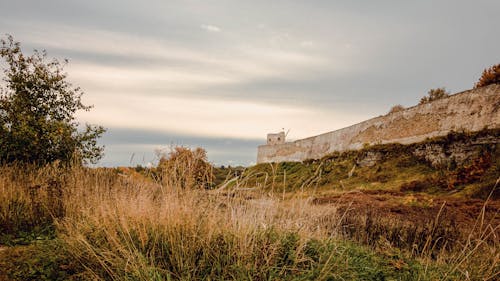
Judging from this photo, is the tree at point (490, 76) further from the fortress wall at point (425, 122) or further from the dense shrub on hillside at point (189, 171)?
the dense shrub on hillside at point (189, 171)

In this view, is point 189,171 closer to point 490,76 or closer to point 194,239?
point 194,239

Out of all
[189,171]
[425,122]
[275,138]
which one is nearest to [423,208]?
[189,171]

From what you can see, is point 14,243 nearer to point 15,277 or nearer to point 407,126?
point 15,277

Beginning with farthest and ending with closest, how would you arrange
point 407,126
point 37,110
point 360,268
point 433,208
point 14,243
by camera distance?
point 407,126 → point 37,110 → point 433,208 → point 14,243 → point 360,268

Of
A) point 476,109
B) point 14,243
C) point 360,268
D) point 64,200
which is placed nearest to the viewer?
point 360,268

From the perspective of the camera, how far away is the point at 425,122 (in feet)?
57.9

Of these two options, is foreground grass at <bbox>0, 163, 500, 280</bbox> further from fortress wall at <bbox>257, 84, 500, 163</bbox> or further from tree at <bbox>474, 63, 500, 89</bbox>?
tree at <bbox>474, 63, 500, 89</bbox>

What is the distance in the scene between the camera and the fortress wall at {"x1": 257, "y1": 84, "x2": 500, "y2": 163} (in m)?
14.3

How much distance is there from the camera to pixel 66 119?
11.6 metres

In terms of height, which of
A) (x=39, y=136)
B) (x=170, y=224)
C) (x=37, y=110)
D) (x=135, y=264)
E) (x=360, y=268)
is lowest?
(x=360, y=268)

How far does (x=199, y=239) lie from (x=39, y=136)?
8821 millimetres

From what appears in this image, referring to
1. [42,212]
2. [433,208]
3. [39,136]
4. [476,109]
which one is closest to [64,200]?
[42,212]

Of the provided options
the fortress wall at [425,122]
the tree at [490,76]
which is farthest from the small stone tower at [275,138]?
the tree at [490,76]

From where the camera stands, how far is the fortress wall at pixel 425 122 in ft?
46.9
